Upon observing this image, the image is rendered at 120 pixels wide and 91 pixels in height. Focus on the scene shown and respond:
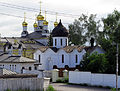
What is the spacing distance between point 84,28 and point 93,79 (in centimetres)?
3443

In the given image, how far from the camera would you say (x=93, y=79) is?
3350 cm

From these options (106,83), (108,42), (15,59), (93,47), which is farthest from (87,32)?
(106,83)

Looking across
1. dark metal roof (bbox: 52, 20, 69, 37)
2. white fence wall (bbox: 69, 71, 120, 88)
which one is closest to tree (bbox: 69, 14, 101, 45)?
dark metal roof (bbox: 52, 20, 69, 37)

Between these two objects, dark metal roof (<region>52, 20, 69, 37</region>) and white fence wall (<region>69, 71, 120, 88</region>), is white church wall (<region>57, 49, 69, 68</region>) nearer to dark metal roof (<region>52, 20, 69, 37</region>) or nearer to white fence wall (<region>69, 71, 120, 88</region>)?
dark metal roof (<region>52, 20, 69, 37</region>)

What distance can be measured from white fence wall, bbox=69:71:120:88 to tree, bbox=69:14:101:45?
30.1 metres

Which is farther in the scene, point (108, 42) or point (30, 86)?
point (108, 42)

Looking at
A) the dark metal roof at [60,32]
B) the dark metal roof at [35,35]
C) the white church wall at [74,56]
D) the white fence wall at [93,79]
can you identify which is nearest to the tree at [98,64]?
the white fence wall at [93,79]

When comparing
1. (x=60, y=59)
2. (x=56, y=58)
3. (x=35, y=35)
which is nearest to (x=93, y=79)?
(x=60, y=59)

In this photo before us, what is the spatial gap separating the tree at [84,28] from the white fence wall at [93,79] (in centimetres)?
3011

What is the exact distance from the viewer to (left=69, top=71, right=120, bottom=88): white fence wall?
1251 inches

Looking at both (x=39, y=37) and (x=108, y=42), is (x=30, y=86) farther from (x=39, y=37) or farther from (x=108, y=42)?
(x=39, y=37)

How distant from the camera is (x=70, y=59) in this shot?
54.1 metres

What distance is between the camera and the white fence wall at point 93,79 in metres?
31.8

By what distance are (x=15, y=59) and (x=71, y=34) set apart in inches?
982
